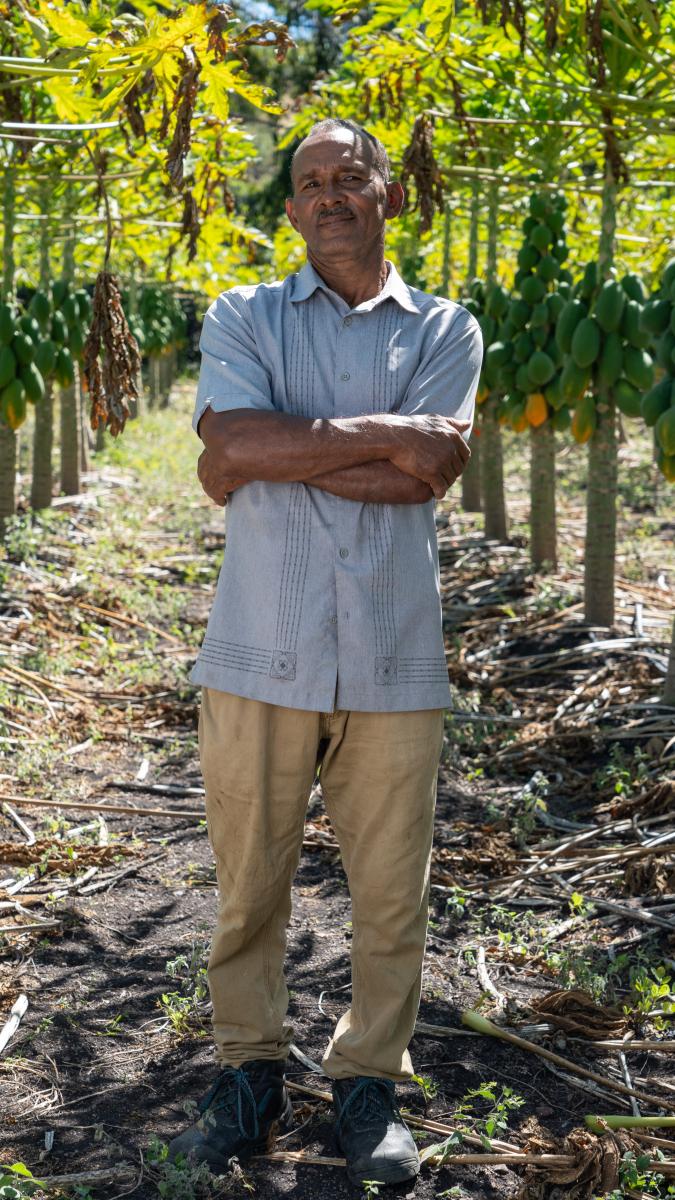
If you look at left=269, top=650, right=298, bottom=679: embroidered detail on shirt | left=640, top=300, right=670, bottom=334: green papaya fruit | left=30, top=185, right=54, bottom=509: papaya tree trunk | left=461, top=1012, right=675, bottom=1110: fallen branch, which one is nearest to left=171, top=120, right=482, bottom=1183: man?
left=269, top=650, right=298, bottom=679: embroidered detail on shirt

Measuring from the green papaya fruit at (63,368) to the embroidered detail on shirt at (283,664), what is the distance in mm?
5709

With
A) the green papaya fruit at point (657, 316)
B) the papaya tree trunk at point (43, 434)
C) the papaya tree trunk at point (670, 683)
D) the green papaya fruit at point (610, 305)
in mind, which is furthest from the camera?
the papaya tree trunk at point (43, 434)

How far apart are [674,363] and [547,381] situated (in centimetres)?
208

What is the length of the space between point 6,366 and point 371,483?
4648 millimetres

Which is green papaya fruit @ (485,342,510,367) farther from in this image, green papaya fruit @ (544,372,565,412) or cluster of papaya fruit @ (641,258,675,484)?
cluster of papaya fruit @ (641,258,675,484)

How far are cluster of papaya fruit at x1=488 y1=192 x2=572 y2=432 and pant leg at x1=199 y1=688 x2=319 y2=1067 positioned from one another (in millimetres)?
4375

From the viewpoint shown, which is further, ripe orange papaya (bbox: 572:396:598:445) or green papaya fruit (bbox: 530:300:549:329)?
green papaya fruit (bbox: 530:300:549:329)

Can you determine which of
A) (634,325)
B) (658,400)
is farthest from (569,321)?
(658,400)

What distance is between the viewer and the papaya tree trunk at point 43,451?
8383 mm

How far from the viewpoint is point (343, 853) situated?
2543mm

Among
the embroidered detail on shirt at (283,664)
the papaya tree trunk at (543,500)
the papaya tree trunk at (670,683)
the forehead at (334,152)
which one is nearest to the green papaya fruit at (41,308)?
the papaya tree trunk at (543,500)

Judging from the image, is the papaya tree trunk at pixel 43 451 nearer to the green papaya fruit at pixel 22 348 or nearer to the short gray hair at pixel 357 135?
the green papaya fruit at pixel 22 348

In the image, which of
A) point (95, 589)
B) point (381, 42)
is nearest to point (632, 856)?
point (381, 42)

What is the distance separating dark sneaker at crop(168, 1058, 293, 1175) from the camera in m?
2.41
